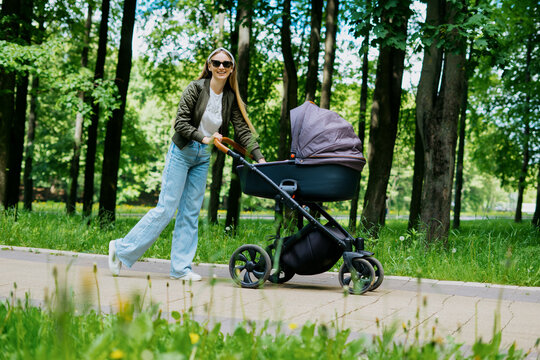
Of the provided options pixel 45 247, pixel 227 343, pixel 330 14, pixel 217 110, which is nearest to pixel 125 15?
pixel 330 14

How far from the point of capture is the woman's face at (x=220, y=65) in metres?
5.70

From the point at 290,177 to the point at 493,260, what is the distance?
9.21ft

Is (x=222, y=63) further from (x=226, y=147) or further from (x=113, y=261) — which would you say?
(x=113, y=261)

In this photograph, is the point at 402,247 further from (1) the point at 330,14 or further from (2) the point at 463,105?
(2) the point at 463,105

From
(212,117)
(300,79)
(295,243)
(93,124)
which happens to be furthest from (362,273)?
(300,79)

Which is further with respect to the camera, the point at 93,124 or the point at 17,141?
the point at 93,124

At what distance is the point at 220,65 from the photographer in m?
5.70

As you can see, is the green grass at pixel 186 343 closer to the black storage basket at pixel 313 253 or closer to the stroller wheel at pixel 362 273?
the stroller wheel at pixel 362 273

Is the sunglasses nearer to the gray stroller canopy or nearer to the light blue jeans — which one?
the light blue jeans

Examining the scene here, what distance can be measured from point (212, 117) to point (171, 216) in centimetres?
102

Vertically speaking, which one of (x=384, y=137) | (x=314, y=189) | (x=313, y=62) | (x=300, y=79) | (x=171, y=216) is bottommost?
(x=171, y=216)

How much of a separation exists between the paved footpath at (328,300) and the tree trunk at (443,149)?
2315mm

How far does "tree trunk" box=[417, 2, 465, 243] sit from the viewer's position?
323 inches

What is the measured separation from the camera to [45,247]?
811 centimetres
